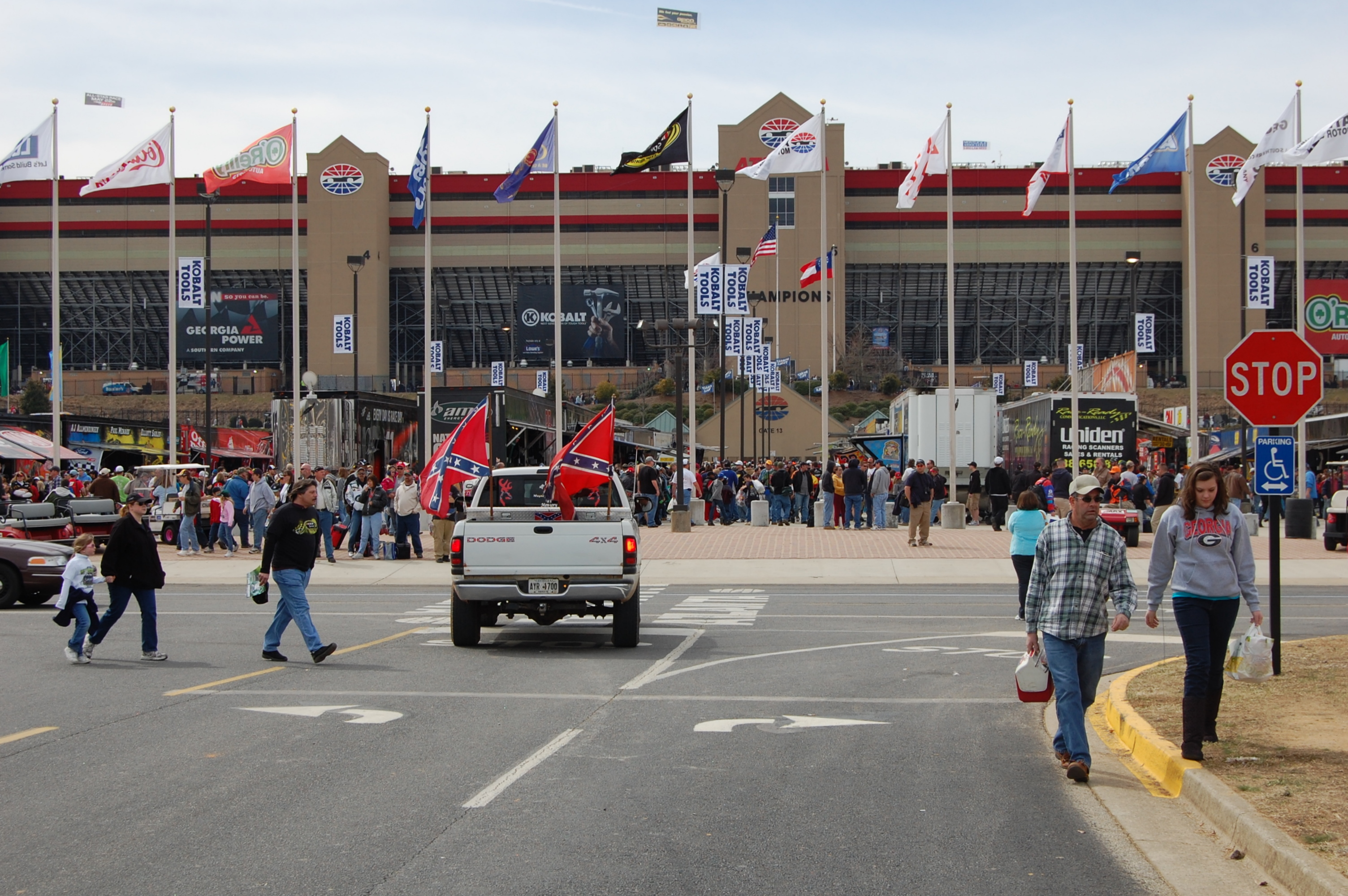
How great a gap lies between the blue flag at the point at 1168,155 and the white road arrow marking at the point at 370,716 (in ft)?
74.7

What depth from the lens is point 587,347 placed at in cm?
8488

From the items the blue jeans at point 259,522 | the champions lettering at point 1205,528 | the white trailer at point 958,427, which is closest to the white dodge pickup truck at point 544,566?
the champions lettering at point 1205,528

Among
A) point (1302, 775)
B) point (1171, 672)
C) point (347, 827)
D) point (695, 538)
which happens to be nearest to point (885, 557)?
point (695, 538)

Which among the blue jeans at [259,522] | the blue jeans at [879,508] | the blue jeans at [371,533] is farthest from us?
the blue jeans at [879,508]

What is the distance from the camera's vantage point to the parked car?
59.1ft

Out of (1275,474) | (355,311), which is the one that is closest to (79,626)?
(1275,474)

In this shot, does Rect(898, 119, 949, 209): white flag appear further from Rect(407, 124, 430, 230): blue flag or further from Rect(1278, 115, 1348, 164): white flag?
Rect(407, 124, 430, 230): blue flag

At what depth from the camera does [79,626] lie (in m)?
12.2

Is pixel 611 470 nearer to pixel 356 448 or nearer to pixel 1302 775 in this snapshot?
pixel 1302 775

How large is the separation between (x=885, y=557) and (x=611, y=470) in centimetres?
1156

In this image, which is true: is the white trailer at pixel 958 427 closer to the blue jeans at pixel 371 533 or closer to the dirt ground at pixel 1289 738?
the blue jeans at pixel 371 533

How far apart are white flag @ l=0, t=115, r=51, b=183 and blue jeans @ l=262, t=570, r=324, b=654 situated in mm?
23549

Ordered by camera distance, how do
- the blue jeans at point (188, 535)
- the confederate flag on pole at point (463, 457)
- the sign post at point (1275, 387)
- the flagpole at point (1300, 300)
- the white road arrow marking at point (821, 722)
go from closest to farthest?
the white road arrow marking at point (821, 722), the sign post at point (1275, 387), the confederate flag on pole at point (463, 457), the blue jeans at point (188, 535), the flagpole at point (1300, 300)

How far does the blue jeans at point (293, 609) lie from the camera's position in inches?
480
